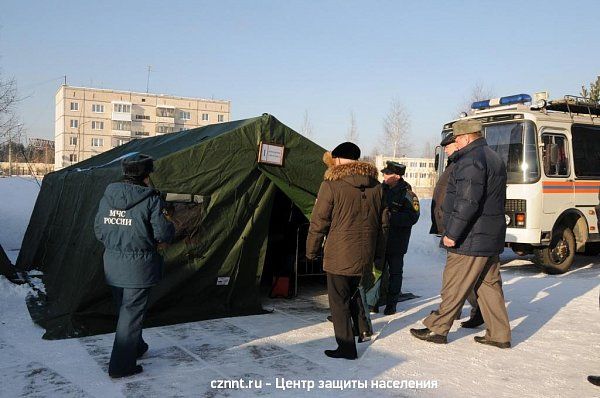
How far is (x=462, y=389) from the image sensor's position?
379cm

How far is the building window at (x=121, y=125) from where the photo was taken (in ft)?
231

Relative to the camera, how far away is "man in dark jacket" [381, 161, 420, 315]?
608 cm

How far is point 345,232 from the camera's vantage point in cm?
427

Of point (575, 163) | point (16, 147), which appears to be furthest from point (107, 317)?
point (16, 147)

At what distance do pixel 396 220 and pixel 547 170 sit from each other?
4.73 meters

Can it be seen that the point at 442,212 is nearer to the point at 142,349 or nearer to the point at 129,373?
the point at 142,349

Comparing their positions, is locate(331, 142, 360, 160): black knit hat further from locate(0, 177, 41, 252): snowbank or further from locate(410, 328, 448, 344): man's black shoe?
locate(0, 177, 41, 252): snowbank

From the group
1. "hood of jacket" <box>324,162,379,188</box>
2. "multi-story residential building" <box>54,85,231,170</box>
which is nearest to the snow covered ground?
"hood of jacket" <box>324,162,379,188</box>

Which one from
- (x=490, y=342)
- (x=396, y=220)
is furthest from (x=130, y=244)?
(x=490, y=342)

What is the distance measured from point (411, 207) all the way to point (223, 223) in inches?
91.7

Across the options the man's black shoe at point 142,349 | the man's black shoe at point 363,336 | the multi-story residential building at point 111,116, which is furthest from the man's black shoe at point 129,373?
the multi-story residential building at point 111,116

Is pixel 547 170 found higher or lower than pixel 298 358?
higher

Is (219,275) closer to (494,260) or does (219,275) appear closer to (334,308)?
(334,308)

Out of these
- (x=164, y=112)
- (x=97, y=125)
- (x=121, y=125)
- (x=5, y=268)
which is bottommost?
(x=5, y=268)
